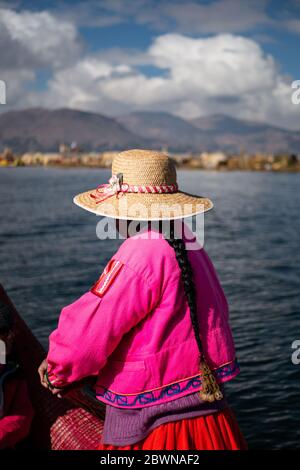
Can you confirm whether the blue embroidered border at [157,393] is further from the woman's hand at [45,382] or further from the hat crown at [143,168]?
the hat crown at [143,168]

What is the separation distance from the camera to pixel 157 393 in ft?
8.32

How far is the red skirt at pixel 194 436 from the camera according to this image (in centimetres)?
254

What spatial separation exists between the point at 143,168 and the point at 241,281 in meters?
12.3

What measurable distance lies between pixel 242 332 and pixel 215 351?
25.0 ft

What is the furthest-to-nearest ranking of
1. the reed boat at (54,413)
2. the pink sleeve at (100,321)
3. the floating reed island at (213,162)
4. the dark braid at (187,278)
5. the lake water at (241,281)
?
the floating reed island at (213,162), the lake water at (241,281), the reed boat at (54,413), the dark braid at (187,278), the pink sleeve at (100,321)

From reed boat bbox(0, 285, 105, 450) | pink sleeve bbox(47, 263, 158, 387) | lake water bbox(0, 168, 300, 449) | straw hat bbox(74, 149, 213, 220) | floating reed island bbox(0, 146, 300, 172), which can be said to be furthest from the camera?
floating reed island bbox(0, 146, 300, 172)

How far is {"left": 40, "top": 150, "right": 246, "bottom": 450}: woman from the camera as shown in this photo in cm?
246

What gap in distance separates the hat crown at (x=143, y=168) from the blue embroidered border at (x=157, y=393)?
95 cm

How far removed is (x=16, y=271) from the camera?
53.6 ft

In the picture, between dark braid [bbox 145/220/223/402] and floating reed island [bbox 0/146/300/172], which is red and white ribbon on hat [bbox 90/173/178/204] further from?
floating reed island [bbox 0/146/300/172]

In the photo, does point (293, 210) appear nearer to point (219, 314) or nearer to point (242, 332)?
point (242, 332)

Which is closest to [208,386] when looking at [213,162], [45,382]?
[45,382]

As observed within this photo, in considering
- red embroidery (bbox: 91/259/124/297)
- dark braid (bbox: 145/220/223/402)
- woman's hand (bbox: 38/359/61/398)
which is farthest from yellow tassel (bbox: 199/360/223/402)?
woman's hand (bbox: 38/359/61/398)

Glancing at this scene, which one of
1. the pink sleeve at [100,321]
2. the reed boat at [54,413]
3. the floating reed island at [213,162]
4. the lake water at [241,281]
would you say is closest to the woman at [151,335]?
the pink sleeve at [100,321]
